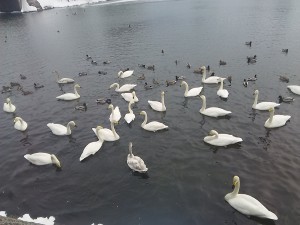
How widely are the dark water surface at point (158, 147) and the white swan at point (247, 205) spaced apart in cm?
34

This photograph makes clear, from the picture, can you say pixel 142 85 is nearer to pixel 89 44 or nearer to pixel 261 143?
pixel 261 143

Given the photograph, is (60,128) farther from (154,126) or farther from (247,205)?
(247,205)

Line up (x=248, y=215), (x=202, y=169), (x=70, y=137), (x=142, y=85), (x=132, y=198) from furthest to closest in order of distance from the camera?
(x=142, y=85) < (x=70, y=137) < (x=202, y=169) < (x=132, y=198) < (x=248, y=215)

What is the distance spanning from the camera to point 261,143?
19781 millimetres

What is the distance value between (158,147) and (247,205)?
740 cm

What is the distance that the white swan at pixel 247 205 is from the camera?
13703 millimetres

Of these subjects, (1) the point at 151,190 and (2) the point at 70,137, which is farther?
(2) the point at 70,137

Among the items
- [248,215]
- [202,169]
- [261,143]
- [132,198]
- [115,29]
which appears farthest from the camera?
[115,29]

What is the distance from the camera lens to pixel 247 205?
46.1 feet

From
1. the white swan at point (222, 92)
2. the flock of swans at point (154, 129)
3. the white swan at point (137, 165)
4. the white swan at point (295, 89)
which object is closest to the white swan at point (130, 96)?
the flock of swans at point (154, 129)

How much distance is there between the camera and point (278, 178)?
54.0ft

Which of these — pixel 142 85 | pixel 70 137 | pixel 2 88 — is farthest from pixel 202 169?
pixel 2 88

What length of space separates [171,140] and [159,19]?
56.8 metres

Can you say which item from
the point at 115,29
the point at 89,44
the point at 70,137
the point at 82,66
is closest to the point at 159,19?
the point at 115,29
